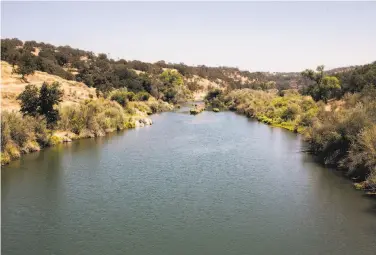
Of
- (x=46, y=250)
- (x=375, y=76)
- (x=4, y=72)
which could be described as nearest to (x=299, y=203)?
(x=46, y=250)

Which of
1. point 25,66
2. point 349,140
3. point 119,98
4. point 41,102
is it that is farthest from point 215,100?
point 349,140

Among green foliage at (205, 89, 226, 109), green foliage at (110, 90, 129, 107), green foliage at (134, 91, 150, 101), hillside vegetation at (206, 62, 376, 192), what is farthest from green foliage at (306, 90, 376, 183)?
green foliage at (205, 89, 226, 109)

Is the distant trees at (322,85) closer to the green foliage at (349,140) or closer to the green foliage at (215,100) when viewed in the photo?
the green foliage at (215,100)

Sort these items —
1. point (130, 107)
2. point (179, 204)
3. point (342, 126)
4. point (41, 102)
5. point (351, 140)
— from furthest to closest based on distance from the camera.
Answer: point (130, 107)
point (41, 102)
point (342, 126)
point (351, 140)
point (179, 204)

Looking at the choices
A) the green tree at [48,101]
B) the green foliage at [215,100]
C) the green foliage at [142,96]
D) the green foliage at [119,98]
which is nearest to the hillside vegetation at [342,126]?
the green foliage at [119,98]

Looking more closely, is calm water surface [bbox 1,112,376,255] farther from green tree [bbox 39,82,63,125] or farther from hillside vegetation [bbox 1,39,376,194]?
green tree [bbox 39,82,63,125]

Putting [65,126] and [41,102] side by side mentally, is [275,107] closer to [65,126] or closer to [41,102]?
[65,126]

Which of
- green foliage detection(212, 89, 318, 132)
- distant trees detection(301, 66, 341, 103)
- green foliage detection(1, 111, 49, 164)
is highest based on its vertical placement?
distant trees detection(301, 66, 341, 103)
